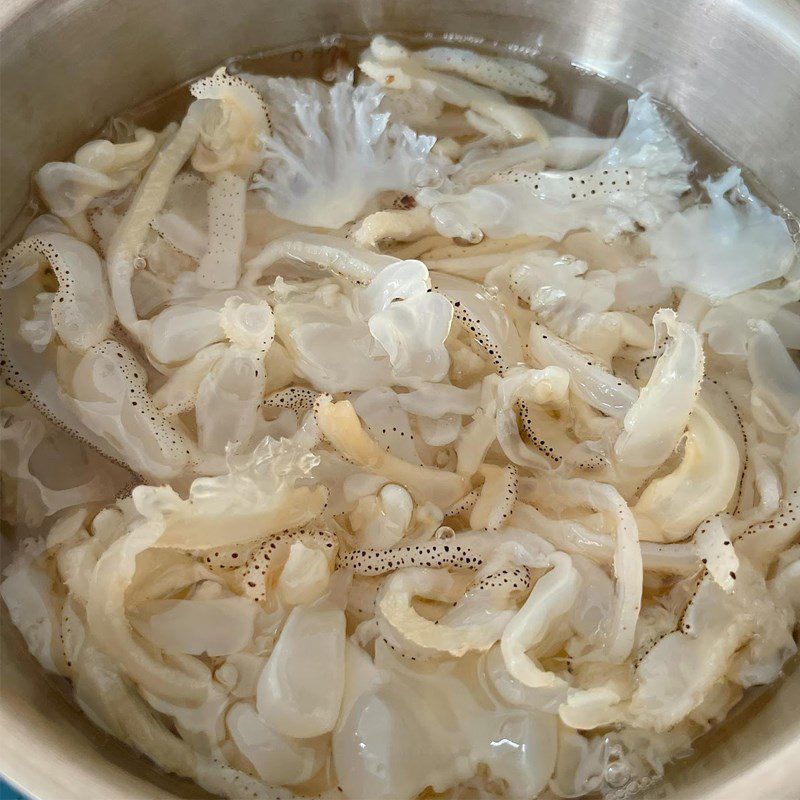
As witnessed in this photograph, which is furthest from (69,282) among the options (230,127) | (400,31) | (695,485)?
(695,485)

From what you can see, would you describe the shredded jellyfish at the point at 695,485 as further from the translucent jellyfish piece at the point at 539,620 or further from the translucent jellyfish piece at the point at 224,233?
the translucent jellyfish piece at the point at 224,233

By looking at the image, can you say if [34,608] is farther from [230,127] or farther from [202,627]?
[230,127]

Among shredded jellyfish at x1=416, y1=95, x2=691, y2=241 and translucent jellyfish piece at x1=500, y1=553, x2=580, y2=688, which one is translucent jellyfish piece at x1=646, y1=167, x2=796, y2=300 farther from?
translucent jellyfish piece at x1=500, y1=553, x2=580, y2=688

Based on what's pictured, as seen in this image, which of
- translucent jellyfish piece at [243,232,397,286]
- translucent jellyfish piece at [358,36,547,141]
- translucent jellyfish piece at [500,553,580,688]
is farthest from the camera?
translucent jellyfish piece at [358,36,547,141]

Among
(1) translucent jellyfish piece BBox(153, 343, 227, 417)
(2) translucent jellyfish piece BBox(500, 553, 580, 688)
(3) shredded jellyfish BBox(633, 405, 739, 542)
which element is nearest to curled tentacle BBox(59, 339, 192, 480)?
(1) translucent jellyfish piece BBox(153, 343, 227, 417)

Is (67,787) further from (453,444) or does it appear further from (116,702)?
(453,444)

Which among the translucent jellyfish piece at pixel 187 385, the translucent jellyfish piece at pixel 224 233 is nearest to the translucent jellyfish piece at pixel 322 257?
the translucent jellyfish piece at pixel 224 233

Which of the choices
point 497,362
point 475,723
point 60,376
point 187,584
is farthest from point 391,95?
point 475,723
